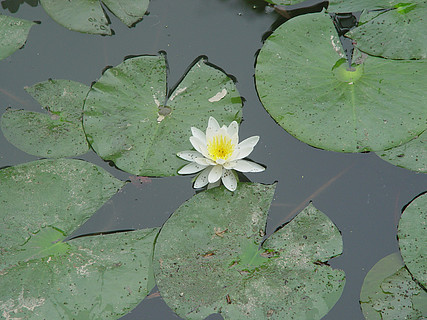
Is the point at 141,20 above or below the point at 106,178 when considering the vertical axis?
above

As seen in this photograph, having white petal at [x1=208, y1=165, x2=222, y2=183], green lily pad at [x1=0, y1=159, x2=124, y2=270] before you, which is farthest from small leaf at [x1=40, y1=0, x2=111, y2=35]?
white petal at [x1=208, y1=165, x2=222, y2=183]

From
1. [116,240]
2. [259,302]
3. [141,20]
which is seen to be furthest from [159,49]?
[259,302]

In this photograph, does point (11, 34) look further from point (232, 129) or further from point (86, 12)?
point (232, 129)

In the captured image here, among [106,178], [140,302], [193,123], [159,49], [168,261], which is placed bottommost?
[140,302]

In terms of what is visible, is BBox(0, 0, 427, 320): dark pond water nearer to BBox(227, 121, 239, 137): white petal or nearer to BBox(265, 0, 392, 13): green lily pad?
BBox(227, 121, 239, 137): white petal

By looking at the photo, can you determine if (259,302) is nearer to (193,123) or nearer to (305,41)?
(193,123)

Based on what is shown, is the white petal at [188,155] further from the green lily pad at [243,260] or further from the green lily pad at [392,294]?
the green lily pad at [392,294]

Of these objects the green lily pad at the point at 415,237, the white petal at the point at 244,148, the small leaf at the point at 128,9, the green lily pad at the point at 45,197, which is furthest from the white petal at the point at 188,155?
the green lily pad at the point at 415,237
